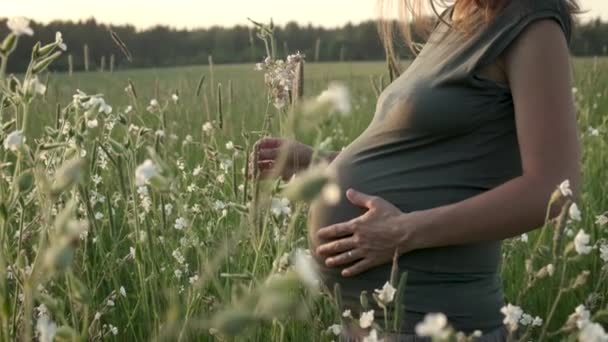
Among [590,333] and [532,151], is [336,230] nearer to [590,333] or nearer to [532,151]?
[532,151]

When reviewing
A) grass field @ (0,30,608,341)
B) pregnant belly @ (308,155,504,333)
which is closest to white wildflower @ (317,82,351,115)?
grass field @ (0,30,608,341)

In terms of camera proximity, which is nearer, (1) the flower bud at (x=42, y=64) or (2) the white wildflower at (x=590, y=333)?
(2) the white wildflower at (x=590, y=333)

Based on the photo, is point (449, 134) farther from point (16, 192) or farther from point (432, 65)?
point (16, 192)

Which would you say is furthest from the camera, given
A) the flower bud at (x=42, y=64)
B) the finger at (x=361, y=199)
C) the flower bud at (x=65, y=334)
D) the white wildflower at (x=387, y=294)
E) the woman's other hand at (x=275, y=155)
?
the woman's other hand at (x=275, y=155)

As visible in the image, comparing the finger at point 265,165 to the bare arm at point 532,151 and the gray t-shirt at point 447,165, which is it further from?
the bare arm at point 532,151

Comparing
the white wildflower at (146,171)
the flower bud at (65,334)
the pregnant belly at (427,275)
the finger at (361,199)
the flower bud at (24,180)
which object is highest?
the white wildflower at (146,171)

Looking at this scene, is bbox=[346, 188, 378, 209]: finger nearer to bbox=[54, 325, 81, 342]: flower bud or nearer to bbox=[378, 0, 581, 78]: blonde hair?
bbox=[378, 0, 581, 78]: blonde hair

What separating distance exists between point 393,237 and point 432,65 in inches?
15.8

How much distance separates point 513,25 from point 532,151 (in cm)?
24

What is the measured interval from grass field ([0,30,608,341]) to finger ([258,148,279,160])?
7 centimetres

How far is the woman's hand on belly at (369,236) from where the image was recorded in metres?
1.61

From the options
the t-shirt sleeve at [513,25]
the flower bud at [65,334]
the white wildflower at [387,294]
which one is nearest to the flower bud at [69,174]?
the flower bud at [65,334]

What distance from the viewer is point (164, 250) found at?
5.48ft

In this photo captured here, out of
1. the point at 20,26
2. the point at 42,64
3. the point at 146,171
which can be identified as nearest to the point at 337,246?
the point at 42,64
